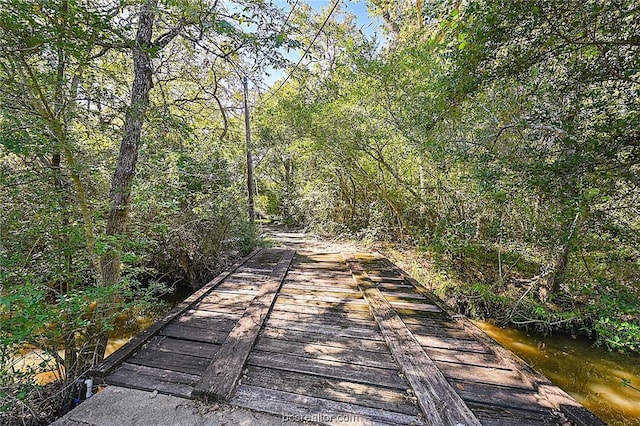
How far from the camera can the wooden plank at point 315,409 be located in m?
1.26

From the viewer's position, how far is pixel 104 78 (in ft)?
9.30

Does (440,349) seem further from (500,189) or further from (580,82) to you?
(580,82)

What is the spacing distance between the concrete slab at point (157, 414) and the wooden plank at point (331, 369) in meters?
0.37

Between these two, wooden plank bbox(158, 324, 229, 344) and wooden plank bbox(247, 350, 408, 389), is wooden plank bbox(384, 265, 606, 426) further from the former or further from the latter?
wooden plank bbox(158, 324, 229, 344)

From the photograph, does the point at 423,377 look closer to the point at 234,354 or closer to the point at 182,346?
the point at 234,354

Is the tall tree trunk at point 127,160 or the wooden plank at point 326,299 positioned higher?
the tall tree trunk at point 127,160

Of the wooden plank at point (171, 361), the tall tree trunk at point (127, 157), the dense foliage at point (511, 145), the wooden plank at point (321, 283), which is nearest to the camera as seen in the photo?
the wooden plank at point (171, 361)

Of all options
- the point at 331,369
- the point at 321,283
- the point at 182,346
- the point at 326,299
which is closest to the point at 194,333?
the point at 182,346

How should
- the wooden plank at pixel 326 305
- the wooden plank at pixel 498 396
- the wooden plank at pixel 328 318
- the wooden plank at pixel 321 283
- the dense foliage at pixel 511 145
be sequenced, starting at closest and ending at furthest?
the wooden plank at pixel 498 396 → the dense foliage at pixel 511 145 → the wooden plank at pixel 328 318 → the wooden plank at pixel 326 305 → the wooden plank at pixel 321 283

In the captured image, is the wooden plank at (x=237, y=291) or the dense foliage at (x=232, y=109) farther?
the wooden plank at (x=237, y=291)

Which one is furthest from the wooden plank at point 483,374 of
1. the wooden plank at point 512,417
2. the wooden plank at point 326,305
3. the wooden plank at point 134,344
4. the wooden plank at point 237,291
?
the wooden plank at point 134,344

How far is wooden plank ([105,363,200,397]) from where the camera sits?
57.4 inches

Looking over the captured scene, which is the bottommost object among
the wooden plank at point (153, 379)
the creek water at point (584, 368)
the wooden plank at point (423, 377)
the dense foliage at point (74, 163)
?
the creek water at point (584, 368)

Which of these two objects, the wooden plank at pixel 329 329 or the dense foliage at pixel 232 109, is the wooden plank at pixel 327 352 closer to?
the wooden plank at pixel 329 329
